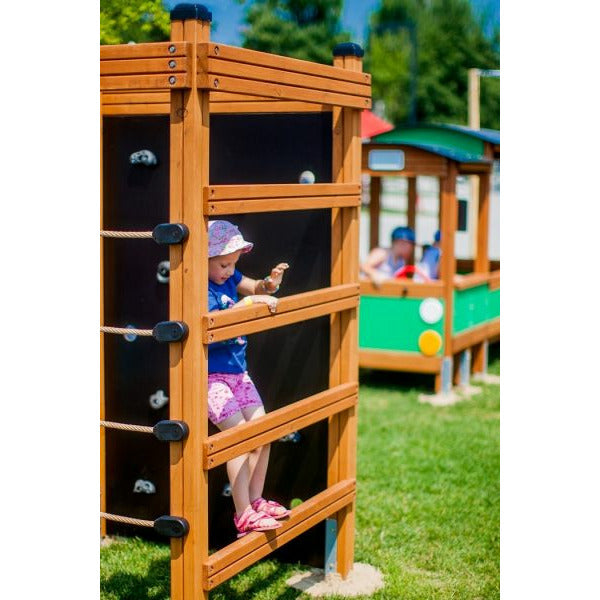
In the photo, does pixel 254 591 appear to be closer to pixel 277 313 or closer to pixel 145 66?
pixel 277 313

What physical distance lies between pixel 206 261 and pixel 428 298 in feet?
17.2

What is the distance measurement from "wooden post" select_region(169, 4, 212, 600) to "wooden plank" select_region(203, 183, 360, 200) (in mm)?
62

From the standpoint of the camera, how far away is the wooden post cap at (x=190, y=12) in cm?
322

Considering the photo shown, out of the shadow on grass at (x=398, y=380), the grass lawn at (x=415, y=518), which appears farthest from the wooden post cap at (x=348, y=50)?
the shadow on grass at (x=398, y=380)

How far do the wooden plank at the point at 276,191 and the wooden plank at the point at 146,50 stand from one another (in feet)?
1.42

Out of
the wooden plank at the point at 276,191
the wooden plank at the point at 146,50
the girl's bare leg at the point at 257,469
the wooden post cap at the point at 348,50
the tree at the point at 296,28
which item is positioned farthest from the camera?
the tree at the point at 296,28

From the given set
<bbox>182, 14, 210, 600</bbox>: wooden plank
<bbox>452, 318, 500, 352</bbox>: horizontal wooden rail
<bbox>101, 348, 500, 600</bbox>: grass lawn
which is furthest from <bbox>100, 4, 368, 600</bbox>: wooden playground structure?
<bbox>452, 318, 500, 352</bbox>: horizontal wooden rail

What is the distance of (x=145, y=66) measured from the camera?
10.8ft

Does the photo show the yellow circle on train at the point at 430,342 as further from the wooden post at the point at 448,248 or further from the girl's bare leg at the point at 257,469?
the girl's bare leg at the point at 257,469

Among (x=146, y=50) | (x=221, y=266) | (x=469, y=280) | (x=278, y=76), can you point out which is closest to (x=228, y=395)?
(x=221, y=266)

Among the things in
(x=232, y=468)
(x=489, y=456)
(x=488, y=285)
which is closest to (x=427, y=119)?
(x=488, y=285)

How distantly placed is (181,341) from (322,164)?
51.3 inches

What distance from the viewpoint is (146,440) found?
15.4 feet

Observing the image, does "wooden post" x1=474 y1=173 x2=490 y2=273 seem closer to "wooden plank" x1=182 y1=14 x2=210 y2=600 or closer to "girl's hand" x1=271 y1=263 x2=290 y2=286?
"girl's hand" x1=271 y1=263 x2=290 y2=286
